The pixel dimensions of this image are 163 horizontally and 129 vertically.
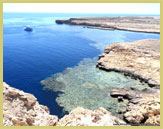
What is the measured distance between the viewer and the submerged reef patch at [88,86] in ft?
81.0

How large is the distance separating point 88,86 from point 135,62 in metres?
13.9

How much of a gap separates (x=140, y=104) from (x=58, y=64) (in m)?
24.0

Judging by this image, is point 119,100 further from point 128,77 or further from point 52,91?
point 52,91

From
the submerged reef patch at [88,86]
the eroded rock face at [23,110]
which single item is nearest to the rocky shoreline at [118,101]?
the eroded rock face at [23,110]

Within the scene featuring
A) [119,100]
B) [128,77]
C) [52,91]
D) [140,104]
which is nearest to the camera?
[140,104]

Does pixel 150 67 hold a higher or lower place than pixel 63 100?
higher

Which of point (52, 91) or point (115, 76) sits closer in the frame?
point (52, 91)

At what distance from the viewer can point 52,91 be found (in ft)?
93.2

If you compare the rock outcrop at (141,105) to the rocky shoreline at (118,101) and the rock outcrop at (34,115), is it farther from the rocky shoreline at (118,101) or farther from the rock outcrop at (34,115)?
the rock outcrop at (34,115)

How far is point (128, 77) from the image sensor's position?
109ft

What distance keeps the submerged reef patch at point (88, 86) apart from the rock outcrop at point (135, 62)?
159 centimetres

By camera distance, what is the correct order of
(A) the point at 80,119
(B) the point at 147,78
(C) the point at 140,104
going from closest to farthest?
(A) the point at 80,119 → (C) the point at 140,104 → (B) the point at 147,78

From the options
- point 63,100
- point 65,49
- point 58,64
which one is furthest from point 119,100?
point 65,49

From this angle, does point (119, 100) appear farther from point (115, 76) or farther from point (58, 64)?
point (58, 64)
